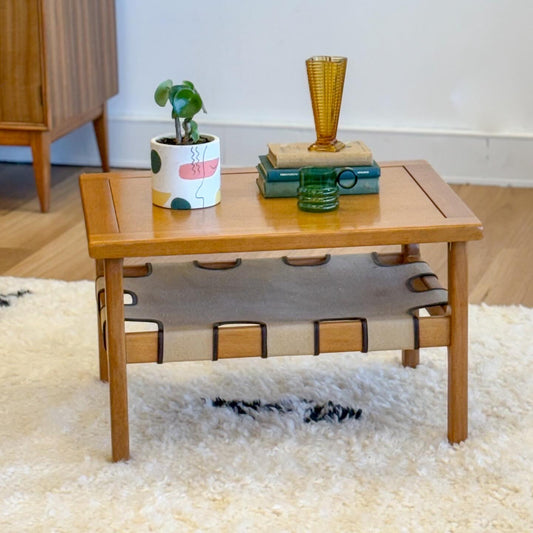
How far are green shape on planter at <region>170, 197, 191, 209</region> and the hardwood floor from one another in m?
0.87

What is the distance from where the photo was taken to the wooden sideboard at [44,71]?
283cm

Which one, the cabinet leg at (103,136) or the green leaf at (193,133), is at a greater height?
the green leaf at (193,133)

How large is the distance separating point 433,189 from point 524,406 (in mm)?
427

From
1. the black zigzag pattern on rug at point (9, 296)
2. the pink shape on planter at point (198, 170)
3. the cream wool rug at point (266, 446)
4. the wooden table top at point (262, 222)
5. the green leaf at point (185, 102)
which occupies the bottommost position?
the cream wool rug at point (266, 446)

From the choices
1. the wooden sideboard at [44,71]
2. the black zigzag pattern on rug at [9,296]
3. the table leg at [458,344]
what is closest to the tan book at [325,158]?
the table leg at [458,344]

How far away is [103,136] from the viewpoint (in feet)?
11.0

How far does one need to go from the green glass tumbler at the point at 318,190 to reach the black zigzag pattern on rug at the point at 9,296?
928 mm

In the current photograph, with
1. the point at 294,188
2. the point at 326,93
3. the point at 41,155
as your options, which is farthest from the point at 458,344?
the point at 41,155

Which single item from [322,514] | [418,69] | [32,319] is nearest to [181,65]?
[418,69]

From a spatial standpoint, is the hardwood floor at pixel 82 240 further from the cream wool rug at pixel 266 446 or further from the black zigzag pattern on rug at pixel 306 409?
the black zigzag pattern on rug at pixel 306 409

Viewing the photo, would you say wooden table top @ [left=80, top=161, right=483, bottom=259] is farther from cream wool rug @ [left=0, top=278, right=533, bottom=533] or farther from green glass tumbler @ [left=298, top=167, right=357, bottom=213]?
cream wool rug @ [left=0, top=278, right=533, bottom=533]

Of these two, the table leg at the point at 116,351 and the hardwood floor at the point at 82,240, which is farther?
the hardwood floor at the point at 82,240

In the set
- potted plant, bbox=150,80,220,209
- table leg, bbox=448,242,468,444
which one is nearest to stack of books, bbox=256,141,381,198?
potted plant, bbox=150,80,220,209

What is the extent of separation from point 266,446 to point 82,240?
1.28 meters
